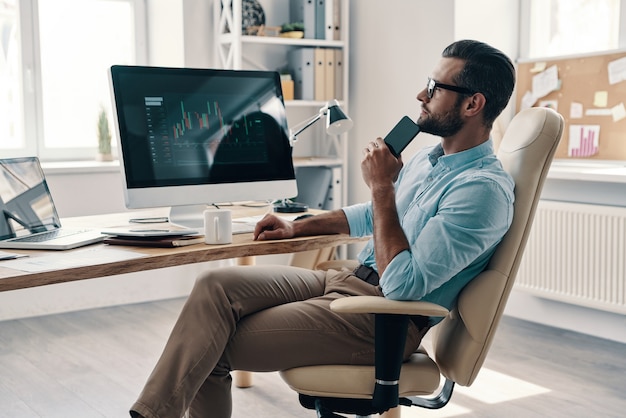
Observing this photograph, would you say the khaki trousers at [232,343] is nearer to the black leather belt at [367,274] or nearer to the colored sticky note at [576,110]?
the black leather belt at [367,274]

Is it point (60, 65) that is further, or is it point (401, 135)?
point (60, 65)

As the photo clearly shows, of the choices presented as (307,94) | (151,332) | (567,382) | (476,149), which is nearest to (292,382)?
(476,149)

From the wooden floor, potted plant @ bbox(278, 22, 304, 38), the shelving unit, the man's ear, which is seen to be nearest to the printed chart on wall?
the wooden floor

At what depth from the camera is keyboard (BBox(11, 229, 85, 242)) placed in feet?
6.74

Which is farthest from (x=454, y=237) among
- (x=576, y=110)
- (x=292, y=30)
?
(x=292, y=30)

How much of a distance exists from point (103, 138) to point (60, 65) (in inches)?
18.3

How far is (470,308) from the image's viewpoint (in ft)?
5.81

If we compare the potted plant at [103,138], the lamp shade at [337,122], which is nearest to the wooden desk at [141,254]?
the lamp shade at [337,122]

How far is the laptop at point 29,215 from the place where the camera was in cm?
203

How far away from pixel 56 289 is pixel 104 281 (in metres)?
0.26

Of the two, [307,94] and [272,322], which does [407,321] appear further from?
[307,94]

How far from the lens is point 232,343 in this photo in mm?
1856

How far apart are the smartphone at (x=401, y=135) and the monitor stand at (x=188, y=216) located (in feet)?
2.22

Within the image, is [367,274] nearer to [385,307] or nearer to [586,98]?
[385,307]
